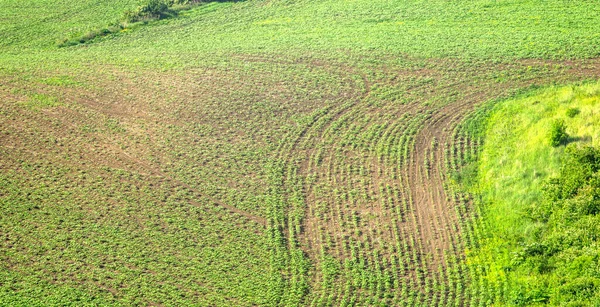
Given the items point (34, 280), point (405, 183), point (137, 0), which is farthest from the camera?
point (137, 0)

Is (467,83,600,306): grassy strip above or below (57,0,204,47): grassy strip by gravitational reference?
below

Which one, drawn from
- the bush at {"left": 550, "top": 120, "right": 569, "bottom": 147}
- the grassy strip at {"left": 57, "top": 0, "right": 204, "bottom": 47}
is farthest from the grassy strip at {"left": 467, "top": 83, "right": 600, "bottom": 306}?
the grassy strip at {"left": 57, "top": 0, "right": 204, "bottom": 47}

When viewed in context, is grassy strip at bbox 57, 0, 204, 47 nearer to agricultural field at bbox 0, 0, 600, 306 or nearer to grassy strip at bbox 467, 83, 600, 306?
agricultural field at bbox 0, 0, 600, 306

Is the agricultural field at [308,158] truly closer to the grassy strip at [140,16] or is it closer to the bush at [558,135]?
the bush at [558,135]

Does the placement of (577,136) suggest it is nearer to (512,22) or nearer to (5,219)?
(512,22)

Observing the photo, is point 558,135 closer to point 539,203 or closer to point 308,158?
point 539,203

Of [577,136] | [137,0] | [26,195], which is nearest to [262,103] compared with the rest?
[26,195]
